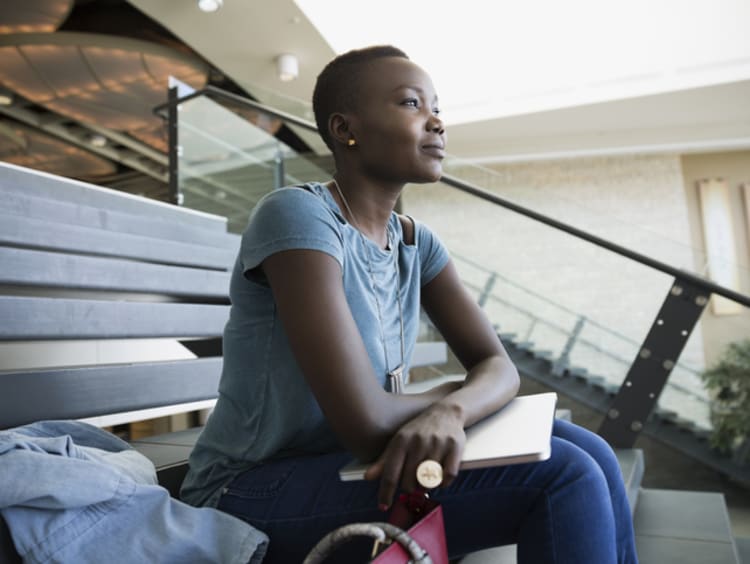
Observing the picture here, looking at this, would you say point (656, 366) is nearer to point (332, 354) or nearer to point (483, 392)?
point (483, 392)

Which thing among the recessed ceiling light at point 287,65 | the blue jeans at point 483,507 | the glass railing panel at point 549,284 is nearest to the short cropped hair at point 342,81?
the blue jeans at point 483,507

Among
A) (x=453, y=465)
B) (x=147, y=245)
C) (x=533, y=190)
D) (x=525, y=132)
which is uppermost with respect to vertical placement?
(x=525, y=132)

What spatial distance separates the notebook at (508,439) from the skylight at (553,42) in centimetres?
638

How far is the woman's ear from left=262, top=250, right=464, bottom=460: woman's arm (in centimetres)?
33

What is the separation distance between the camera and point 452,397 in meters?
0.92

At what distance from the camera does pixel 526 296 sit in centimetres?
372

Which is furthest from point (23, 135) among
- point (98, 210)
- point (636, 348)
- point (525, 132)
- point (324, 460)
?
point (324, 460)

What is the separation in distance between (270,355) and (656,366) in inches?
81.3

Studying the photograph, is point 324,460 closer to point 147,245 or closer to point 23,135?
point 147,245

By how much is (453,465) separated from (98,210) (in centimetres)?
242

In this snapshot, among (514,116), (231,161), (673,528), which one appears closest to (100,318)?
(673,528)

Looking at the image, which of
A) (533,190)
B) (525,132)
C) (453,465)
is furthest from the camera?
(525,132)

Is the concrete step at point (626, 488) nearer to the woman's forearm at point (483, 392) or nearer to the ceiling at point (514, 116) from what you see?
the woman's forearm at point (483, 392)

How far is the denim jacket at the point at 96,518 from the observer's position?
2.62ft
